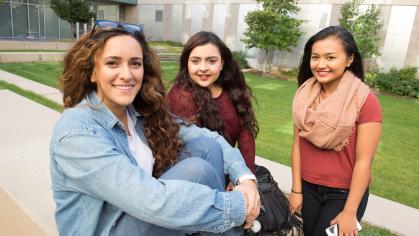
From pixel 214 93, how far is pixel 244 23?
1802 cm

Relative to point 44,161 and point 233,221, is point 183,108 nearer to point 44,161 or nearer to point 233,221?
point 233,221

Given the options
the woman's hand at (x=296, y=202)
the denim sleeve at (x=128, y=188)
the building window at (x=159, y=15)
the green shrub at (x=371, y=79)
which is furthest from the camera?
the building window at (x=159, y=15)

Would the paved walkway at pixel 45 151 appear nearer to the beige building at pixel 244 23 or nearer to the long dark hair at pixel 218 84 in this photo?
the long dark hair at pixel 218 84

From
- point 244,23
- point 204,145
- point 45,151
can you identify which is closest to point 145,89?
point 204,145

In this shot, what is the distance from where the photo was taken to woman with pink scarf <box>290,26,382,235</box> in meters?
1.92

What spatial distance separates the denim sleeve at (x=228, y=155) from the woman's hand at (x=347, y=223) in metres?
0.58

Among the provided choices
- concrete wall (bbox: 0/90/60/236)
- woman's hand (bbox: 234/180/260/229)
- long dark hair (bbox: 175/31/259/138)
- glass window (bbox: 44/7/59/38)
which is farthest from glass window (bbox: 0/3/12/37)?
woman's hand (bbox: 234/180/260/229)

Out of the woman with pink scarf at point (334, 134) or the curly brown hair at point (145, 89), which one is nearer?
the curly brown hair at point (145, 89)

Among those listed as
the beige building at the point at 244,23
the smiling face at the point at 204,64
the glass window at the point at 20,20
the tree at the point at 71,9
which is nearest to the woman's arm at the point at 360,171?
the smiling face at the point at 204,64

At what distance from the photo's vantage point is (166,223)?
1.38m

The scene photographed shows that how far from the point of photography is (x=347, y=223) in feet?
6.39

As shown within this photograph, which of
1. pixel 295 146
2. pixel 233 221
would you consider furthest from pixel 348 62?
pixel 233 221

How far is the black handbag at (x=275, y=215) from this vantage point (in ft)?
6.64

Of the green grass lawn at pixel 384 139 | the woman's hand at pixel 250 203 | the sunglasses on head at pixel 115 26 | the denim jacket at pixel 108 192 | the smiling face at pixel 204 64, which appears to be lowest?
the green grass lawn at pixel 384 139
